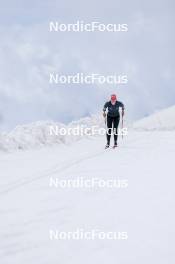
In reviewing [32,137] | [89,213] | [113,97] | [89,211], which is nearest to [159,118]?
→ [32,137]

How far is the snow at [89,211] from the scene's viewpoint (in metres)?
6.09

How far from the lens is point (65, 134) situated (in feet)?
73.8

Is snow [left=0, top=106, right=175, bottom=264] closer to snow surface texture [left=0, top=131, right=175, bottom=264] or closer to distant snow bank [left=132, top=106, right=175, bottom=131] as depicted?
snow surface texture [left=0, top=131, right=175, bottom=264]

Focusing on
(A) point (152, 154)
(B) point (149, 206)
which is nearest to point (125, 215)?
(B) point (149, 206)

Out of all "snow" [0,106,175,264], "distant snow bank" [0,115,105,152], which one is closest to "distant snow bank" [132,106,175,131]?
"distant snow bank" [0,115,105,152]

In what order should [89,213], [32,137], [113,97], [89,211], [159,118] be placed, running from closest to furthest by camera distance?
1. [89,213]
2. [89,211]
3. [113,97]
4. [32,137]
5. [159,118]

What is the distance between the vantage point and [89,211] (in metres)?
8.10

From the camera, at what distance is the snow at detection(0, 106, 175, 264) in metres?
6.09

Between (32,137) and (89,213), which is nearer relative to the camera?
(89,213)

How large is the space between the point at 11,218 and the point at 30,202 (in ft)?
3.97

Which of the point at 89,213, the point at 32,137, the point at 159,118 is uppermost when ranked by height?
the point at 159,118

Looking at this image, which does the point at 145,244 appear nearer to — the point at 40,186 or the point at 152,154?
the point at 40,186

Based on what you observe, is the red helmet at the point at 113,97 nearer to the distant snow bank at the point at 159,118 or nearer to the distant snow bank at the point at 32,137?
the distant snow bank at the point at 32,137

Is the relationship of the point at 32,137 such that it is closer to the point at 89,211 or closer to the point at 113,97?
the point at 113,97
